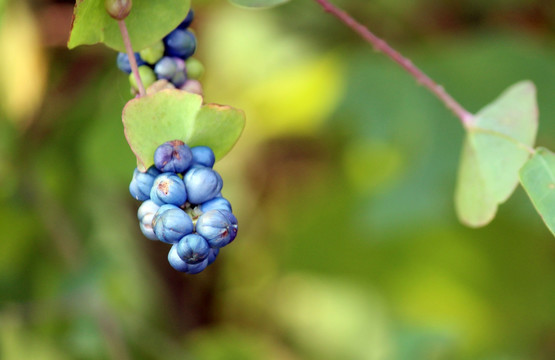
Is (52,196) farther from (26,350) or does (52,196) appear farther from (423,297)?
(423,297)

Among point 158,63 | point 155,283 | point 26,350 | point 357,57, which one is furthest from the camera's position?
point 155,283

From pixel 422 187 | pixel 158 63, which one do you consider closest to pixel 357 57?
pixel 422 187

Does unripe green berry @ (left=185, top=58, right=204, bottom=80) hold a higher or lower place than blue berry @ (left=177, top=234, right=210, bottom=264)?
higher

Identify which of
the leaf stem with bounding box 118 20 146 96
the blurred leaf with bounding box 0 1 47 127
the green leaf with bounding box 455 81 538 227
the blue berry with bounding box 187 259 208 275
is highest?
the leaf stem with bounding box 118 20 146 96

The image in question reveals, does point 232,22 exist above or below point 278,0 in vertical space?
below

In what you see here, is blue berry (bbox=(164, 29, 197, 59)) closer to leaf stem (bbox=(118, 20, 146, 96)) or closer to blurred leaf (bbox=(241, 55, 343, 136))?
leaf stem (bbox=(118, 20, 146, 96))

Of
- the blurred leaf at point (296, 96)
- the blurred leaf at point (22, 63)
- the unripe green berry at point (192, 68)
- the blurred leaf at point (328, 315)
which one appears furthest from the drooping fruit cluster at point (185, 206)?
the blurred leaf at point (328, 315)

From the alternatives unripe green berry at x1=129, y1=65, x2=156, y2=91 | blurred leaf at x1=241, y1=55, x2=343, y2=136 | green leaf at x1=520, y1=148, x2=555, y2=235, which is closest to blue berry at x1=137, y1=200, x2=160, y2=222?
unripe green berry at x1=129, y1=65, x2=156, y2=91

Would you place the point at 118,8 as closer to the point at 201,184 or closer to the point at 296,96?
the point at 201,184
